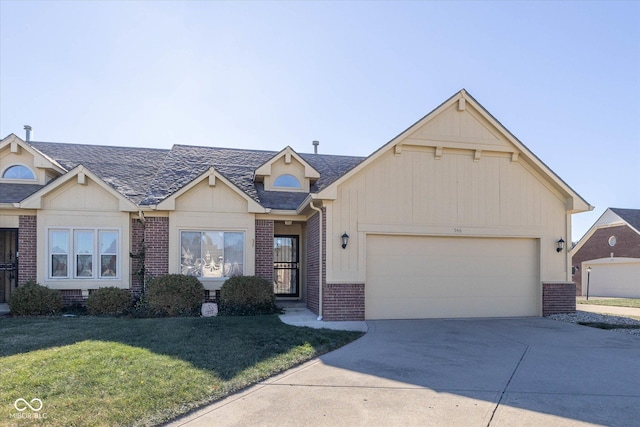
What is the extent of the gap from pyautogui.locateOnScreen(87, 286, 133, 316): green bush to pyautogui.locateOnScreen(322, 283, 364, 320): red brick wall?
5.49 meters

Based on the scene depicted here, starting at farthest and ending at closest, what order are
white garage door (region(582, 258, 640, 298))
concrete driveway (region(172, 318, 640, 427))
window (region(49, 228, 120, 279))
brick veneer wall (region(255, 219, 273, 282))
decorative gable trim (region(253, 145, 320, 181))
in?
white garage door (region(582, 258, 640, 298))
decorative gable trim (region(253, 145, 320, 181))
brick veneer wall (region(255, 219, 273, 282))
window (region(49, 228, 120, 279))
concrete driveway (region(172, 318, 640, 427))

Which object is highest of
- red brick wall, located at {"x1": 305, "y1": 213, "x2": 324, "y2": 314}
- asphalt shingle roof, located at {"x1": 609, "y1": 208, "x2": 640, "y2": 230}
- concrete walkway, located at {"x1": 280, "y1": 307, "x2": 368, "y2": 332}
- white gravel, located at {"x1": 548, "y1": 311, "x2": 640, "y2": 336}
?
asphalt shingle roof, located at {"x1": 609, "y1": 208, "x2": 640, "y2": 230}

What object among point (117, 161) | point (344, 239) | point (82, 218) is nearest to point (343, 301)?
point (344, 239)

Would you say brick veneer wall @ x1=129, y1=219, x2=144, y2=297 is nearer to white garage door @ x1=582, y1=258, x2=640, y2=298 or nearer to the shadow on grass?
the shadow on grass

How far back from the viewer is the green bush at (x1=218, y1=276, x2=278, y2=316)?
1165cm

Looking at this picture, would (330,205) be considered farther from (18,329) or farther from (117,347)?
(18,329)

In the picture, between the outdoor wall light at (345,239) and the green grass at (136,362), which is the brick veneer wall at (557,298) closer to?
the outdoor wall light at (345,239)

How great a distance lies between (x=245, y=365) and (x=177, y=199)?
22.9ft

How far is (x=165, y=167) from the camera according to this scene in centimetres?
Result: 1478

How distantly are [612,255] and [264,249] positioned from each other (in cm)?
2377

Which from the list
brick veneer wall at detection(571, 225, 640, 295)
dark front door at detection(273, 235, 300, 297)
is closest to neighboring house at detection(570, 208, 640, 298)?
brick veneer wall at detection(571, 225, 640, 295)

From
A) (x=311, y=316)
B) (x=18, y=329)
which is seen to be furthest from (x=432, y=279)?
(x=18, y=329)

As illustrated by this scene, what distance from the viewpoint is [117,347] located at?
23.7 ft

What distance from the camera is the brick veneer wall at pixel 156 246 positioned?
11930mm
